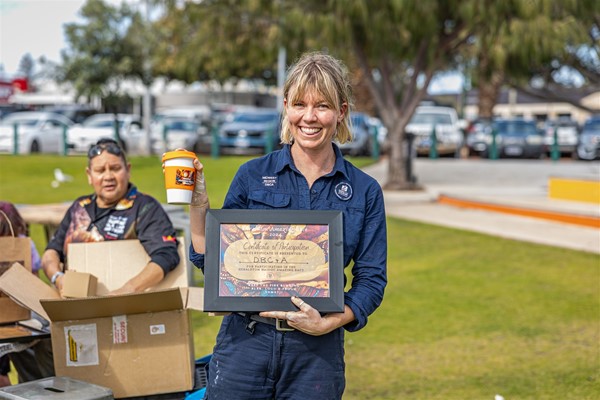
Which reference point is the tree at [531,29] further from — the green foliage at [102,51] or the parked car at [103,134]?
the green foliage at [102,51]

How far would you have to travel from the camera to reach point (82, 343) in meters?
4.38

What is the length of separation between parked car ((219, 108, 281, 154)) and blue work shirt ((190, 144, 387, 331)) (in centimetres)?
2501

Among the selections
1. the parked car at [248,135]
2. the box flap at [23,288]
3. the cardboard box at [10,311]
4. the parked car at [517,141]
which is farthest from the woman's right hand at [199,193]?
the parked car at [517,141]

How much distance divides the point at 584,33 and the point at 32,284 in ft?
49.6

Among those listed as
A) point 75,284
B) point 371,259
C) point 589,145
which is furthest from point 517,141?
point 371,259

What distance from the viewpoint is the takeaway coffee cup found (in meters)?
2.97

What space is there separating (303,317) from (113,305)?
1602 millimetres

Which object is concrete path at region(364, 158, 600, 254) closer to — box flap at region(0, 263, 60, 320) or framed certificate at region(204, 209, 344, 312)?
box flap at region(0, 263, 60, 320)

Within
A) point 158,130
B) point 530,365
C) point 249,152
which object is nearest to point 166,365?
point 530,365

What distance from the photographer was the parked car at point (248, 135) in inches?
1134

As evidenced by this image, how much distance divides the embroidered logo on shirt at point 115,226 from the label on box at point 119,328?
0.86 m

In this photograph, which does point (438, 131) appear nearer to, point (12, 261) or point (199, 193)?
point (12, 261)

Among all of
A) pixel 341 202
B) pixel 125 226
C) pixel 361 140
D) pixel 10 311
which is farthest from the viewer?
pixel 361 140

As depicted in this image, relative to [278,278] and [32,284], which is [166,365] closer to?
[32,284]
